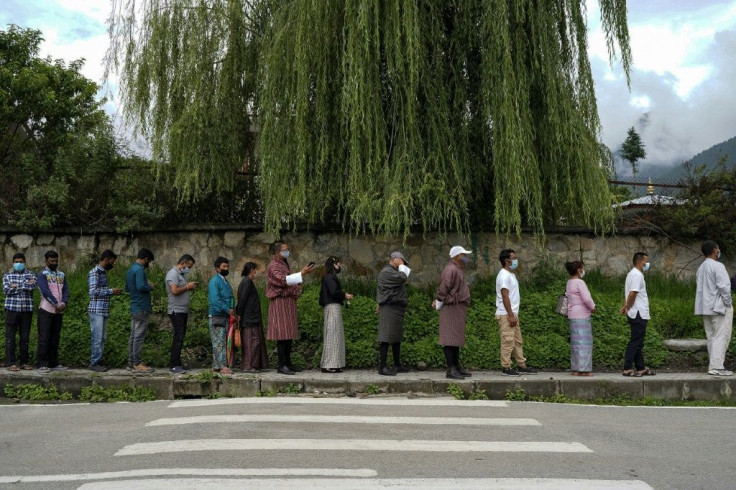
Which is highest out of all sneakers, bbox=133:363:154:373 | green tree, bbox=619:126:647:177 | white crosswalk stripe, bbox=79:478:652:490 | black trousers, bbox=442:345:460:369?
green tree, bbox=619:126:647:177

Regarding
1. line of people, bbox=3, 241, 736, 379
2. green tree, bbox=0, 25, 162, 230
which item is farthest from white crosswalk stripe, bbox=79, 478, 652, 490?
green tree, bbox=0, 25, 162, 230

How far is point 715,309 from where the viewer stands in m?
10.0

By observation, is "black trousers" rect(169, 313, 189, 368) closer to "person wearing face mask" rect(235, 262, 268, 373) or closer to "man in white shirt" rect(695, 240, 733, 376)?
"person wearing face mask" rect(235, 262, 268, 373)

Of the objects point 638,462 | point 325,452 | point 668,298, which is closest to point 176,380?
point 325,452

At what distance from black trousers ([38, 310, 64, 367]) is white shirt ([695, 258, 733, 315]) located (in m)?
9.68

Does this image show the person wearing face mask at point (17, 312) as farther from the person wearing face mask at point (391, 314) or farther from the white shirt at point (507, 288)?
the white shirt at point (507, 288)

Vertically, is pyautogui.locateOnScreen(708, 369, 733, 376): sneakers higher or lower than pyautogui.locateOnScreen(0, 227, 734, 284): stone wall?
lower

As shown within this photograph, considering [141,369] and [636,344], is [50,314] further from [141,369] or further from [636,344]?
[636,344]

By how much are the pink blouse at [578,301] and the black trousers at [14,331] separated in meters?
8.28

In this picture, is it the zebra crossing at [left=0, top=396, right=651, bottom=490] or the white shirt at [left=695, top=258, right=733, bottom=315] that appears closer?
the zebra crossing at [left=0, top=396, right=651, bottom=490]

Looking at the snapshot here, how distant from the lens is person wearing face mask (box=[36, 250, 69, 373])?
10.5m

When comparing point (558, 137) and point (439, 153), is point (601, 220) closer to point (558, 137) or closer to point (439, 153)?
point (558, 137)

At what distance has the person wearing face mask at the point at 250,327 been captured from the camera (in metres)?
10.5

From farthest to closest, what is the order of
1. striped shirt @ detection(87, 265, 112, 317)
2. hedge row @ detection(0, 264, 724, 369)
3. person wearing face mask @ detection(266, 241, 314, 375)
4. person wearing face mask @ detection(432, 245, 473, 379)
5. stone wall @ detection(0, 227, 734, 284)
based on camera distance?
stone wall @ detection(0, 227, 734, 284) → hedge row @ detection(0, 264, 724, 369) → striped shirt @ detection(87, 265, 112, 317) → person wearing face mask @ detection(266, 241, 314, 375) → person wearing face mask @ detection(432, 245, 473, 379)
